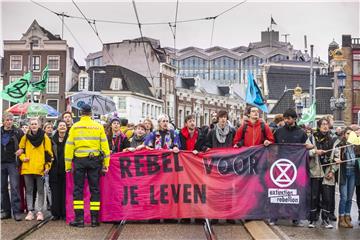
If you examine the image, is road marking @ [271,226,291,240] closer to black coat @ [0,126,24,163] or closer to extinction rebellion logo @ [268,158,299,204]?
extinction rebellion logo @ [268,158,299,204]

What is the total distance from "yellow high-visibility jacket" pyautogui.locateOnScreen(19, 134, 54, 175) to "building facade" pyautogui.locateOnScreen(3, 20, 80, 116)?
55195 mm

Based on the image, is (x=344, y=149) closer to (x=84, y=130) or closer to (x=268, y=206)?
(x=268, y=206)

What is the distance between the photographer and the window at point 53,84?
65562mm

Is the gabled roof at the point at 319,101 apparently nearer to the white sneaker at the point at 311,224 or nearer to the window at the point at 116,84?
the window at the point at 116,84

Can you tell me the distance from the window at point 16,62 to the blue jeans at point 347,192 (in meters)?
58.7

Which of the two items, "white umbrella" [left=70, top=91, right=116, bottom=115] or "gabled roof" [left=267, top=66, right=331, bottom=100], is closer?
"white umbrella" [left=70, top=91, right=116, bottom=115]

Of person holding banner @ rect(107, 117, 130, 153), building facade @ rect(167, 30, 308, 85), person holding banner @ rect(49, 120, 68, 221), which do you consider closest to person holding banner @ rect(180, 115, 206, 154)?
person holding banner @ rect(107, 117, 130, 153)

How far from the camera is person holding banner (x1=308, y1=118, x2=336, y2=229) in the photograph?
10.4m

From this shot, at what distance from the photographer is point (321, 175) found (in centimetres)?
1054

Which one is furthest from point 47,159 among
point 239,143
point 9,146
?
point 239,143

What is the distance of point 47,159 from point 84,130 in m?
1.15

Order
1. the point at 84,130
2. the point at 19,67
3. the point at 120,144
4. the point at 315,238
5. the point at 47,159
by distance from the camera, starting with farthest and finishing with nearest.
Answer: the point at 19,67 → the point at 120,144 → the point at 47,159 → the point at 84,130 → the point at 315,238

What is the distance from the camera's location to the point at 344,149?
34.8 feet

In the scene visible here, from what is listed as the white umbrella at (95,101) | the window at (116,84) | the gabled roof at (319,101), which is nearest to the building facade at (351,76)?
the gabled roof at (319,101)
